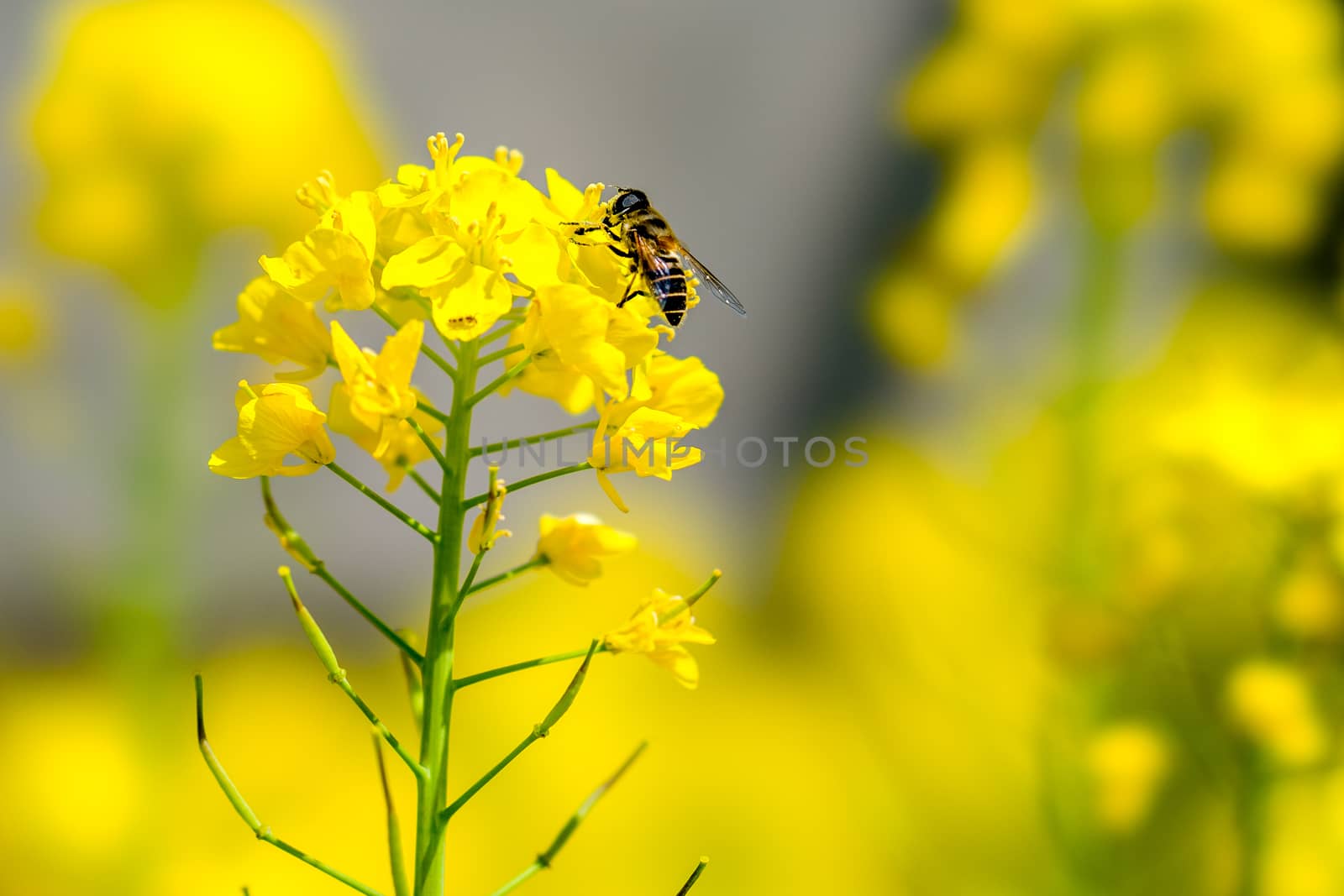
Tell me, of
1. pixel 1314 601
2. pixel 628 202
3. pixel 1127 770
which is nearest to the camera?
pixel 628 202

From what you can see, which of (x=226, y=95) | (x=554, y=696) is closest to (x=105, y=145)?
(x=226, y=95)

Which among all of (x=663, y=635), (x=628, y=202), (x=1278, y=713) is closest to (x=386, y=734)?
(x=663, y=635)

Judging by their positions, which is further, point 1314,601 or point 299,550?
point 1314,601

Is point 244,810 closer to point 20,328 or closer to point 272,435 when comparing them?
point 272,435

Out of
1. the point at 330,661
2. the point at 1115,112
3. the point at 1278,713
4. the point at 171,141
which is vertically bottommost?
the point at 1278,713

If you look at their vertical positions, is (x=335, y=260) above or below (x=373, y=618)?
above

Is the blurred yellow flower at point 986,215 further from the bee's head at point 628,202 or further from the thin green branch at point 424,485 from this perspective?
the thin green branch at point 424,485

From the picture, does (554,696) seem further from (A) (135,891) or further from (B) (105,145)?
(B) (105,145)

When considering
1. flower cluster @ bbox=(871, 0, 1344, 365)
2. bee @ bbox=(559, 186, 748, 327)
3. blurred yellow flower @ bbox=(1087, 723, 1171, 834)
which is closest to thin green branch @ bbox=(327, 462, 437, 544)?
bee @ bbox=(559, 186, 748, 327)
